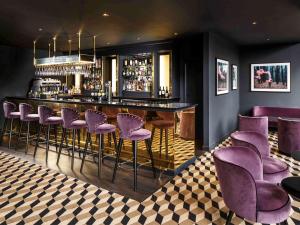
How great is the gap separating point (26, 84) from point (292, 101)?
8796 mm

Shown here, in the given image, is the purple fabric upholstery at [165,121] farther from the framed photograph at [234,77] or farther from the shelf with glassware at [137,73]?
the framed photograph at [234,77]

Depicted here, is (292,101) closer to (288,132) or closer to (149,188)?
(288,132)

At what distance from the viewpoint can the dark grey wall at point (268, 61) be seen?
7.57 m

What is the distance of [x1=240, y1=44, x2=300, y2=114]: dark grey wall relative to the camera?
A: 298 inches

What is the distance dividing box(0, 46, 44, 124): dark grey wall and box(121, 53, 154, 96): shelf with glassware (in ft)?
10.8

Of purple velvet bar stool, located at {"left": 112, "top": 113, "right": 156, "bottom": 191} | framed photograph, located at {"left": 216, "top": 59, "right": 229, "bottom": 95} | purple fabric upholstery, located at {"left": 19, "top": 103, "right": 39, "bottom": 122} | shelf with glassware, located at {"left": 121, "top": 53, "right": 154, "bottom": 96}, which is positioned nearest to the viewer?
purple velvet bar stool, located at {"left": 112, "top": 113, "right": 156, "bottom": 191}

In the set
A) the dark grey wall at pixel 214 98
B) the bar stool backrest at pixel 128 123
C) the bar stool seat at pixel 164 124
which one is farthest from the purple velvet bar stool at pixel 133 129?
the dark grey wall at pixel 214 98

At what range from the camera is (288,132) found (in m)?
5.24

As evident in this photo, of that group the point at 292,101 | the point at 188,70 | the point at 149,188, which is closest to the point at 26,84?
the point at 188,70

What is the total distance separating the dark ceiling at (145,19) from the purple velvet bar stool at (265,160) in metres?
2.04

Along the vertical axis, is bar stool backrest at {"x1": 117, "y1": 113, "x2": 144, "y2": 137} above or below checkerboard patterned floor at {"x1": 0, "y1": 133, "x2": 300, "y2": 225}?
above

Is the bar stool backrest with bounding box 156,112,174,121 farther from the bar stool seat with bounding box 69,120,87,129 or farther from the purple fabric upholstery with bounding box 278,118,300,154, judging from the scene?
the purple fabric upholstery with bounding box 278,118,300,154

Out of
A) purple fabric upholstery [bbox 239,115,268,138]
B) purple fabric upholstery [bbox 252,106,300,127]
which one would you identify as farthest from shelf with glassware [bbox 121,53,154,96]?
purple fabric upholstery [bbox 252,106,300,127]

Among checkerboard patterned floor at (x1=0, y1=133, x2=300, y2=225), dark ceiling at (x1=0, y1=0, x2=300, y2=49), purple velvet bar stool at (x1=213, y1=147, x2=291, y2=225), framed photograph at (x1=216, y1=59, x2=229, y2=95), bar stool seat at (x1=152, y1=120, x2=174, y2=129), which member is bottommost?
checkerboard patterned floor at (x1=0, y1=133, x2=300, y2=225)
